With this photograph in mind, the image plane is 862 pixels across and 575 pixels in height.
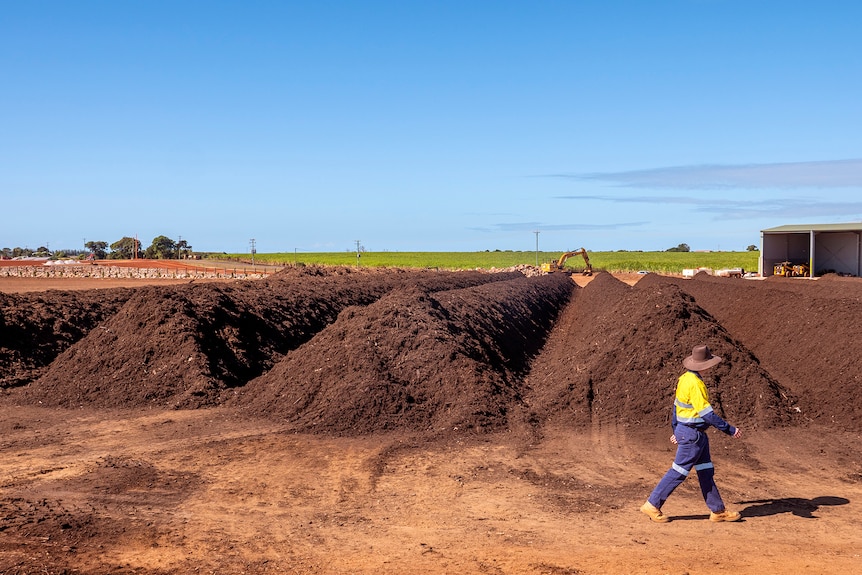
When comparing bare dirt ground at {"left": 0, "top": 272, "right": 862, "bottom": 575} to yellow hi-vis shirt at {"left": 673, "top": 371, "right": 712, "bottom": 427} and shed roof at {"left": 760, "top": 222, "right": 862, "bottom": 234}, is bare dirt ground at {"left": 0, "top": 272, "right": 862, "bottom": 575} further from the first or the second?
shed roof at {"left": 760, "top": 222, "right": 862, "bottom": 234}

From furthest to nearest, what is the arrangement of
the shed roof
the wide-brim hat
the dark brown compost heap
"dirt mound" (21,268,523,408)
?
the shed roof < "dirt mound" (21,268,523,408) < the dark brown compost heap < the wide-brim hat

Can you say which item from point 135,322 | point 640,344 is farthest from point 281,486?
point 135,322

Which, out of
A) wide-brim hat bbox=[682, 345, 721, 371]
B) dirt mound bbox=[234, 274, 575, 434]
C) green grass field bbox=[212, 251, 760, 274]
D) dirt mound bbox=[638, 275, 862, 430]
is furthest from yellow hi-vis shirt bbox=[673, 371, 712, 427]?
green grass field bbox=[212, 251, 760, 274]

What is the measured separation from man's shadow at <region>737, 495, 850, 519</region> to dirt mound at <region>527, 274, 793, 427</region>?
3.30 metres

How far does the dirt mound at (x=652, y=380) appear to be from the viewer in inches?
481

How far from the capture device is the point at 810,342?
53.9 feet

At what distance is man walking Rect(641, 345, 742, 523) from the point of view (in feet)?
24.7

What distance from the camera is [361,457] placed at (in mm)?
10562

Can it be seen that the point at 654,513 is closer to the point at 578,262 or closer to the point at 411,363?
the point at 411,363

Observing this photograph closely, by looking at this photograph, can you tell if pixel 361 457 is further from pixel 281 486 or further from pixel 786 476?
pixel 786 476

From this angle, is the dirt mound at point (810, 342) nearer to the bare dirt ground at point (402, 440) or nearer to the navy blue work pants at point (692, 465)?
the bare dirt ground at point (402, 440)

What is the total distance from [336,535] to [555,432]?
205 inches

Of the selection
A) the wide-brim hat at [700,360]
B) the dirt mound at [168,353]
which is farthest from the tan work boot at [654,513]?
the dirt mound at [168,353]

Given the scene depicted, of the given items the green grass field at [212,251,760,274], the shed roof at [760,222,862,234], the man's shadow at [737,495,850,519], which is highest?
the shed roof at [760,222,862,234]
